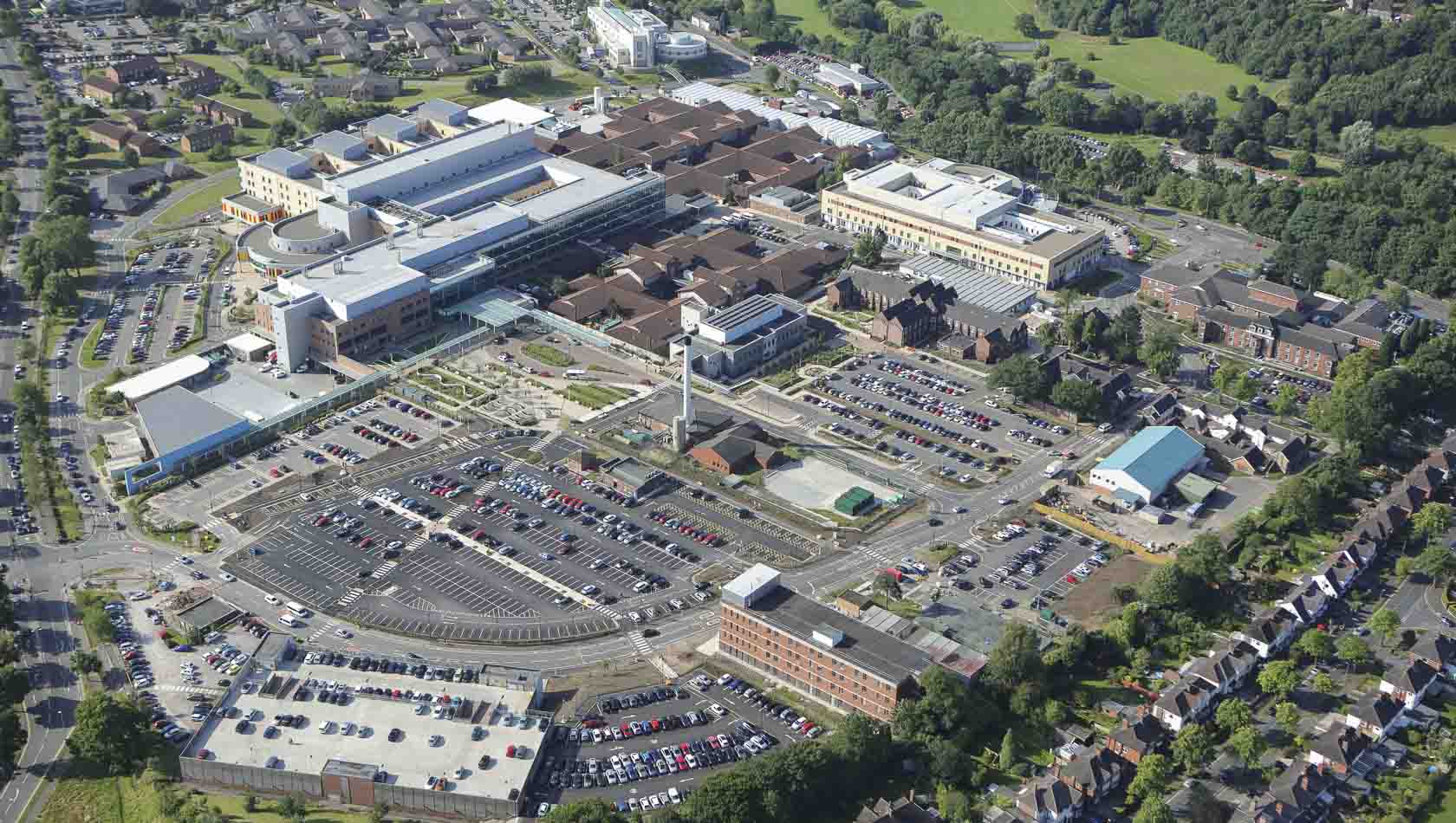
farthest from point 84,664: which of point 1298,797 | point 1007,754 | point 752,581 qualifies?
point 1298,797

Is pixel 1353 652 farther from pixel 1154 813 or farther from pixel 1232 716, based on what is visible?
pixel 1154 813

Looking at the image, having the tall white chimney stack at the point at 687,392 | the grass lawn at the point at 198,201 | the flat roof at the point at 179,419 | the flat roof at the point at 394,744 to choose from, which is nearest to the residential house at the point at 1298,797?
the flat roof at the point at 394,744

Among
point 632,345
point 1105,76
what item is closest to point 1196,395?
point 632,345

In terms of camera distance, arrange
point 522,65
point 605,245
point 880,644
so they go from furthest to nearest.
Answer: point 522,65 < point 605,245 < point 880,644

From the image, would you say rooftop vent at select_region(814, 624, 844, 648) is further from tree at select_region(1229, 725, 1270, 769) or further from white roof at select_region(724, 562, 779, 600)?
tree at select_region(1229, 725, 1270, 769)

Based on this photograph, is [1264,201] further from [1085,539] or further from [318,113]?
[318,113]
